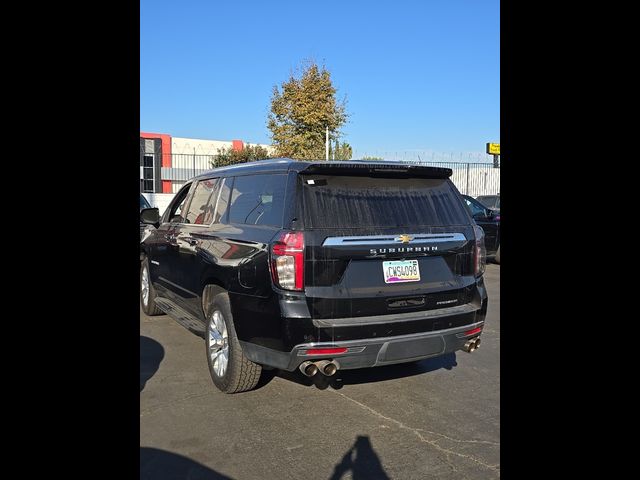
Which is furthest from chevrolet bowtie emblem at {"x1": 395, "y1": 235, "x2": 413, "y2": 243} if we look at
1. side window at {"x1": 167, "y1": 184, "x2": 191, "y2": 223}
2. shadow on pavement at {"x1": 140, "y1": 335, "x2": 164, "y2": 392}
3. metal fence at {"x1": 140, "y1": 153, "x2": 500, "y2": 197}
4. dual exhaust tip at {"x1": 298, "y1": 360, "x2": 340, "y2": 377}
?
metal fence at {"x1": 140, "y1": 153, "x2": 500, "y2": 197}

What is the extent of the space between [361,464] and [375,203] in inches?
69.5

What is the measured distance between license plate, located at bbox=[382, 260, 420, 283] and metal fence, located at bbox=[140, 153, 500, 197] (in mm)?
17060

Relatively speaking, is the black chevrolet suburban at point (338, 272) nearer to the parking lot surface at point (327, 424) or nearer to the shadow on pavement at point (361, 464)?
the parking lot surface at point (327, 424)

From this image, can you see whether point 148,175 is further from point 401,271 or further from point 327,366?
point 327,366

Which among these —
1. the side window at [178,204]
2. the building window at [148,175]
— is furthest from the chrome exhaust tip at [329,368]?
the building window at [148,175]

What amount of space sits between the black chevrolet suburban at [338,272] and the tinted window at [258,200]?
2 centimetres

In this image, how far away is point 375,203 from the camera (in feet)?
12.5

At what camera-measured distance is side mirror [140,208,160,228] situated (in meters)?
6.25

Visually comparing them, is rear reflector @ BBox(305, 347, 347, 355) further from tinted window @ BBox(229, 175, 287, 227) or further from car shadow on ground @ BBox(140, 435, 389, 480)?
tinted window @ BBox(229, 175, 287, 227)

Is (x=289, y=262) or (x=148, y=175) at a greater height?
(x=148, y=175)

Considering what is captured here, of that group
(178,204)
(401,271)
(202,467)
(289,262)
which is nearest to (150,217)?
(178,204)

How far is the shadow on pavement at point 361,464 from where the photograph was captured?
9.73ft
